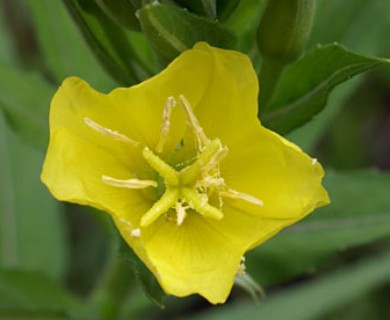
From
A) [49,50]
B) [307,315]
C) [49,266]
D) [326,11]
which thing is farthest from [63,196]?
[307,315]

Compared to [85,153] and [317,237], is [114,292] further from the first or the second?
[85,153]

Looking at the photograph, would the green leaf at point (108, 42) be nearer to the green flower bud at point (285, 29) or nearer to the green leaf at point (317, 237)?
the green flower bud at point (285, 29)

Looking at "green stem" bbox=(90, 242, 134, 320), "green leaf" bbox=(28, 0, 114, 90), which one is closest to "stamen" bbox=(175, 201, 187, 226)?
"green stem" bbox=(90, 242, 134, 320)

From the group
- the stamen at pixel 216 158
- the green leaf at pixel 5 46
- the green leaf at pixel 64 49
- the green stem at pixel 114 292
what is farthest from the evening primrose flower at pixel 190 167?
the green leaf at pixel 5 46

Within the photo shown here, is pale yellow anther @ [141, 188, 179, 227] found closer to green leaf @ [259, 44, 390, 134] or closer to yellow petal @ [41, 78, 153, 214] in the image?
yellow petal @ [41, 78, 153, 214]

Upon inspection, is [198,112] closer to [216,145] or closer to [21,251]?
[216,145]

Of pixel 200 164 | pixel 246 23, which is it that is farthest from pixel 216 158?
pixel 246 23
